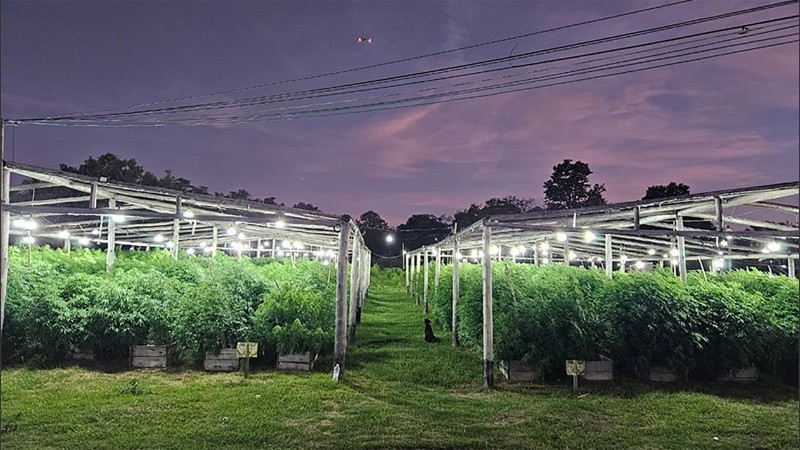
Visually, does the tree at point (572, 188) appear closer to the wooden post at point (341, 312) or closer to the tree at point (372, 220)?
the tree at point (372, 220)

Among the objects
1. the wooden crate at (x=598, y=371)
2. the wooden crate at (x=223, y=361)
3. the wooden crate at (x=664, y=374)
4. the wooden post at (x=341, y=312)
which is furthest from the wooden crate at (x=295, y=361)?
the wooden crate at (x=664, y=374)

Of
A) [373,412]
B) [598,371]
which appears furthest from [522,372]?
[373,412]

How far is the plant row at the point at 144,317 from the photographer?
9.81 m

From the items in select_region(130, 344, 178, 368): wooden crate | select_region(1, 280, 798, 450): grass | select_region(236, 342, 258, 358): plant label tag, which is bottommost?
select_region(1, 280, 798, 450): grass

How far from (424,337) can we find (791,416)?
8.76m

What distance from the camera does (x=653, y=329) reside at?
9.48 meters

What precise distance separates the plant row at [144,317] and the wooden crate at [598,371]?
492cm

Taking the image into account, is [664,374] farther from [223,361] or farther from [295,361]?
[223,361]

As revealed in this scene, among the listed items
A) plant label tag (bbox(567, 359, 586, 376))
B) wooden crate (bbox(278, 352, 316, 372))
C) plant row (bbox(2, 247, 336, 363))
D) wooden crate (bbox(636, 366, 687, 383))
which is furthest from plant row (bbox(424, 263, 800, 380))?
plant row (bbox(2, 247, 336, 363))

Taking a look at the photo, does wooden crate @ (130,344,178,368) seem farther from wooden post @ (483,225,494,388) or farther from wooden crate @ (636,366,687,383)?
wooden crate @ (636,366,687,383)

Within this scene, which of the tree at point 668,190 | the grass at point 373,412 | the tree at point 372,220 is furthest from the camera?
the tree at point 372,220

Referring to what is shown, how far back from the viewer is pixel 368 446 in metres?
6.18

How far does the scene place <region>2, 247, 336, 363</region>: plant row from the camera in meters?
9.81

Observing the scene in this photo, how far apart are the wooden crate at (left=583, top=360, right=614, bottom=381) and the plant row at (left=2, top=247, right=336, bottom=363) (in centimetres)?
492
